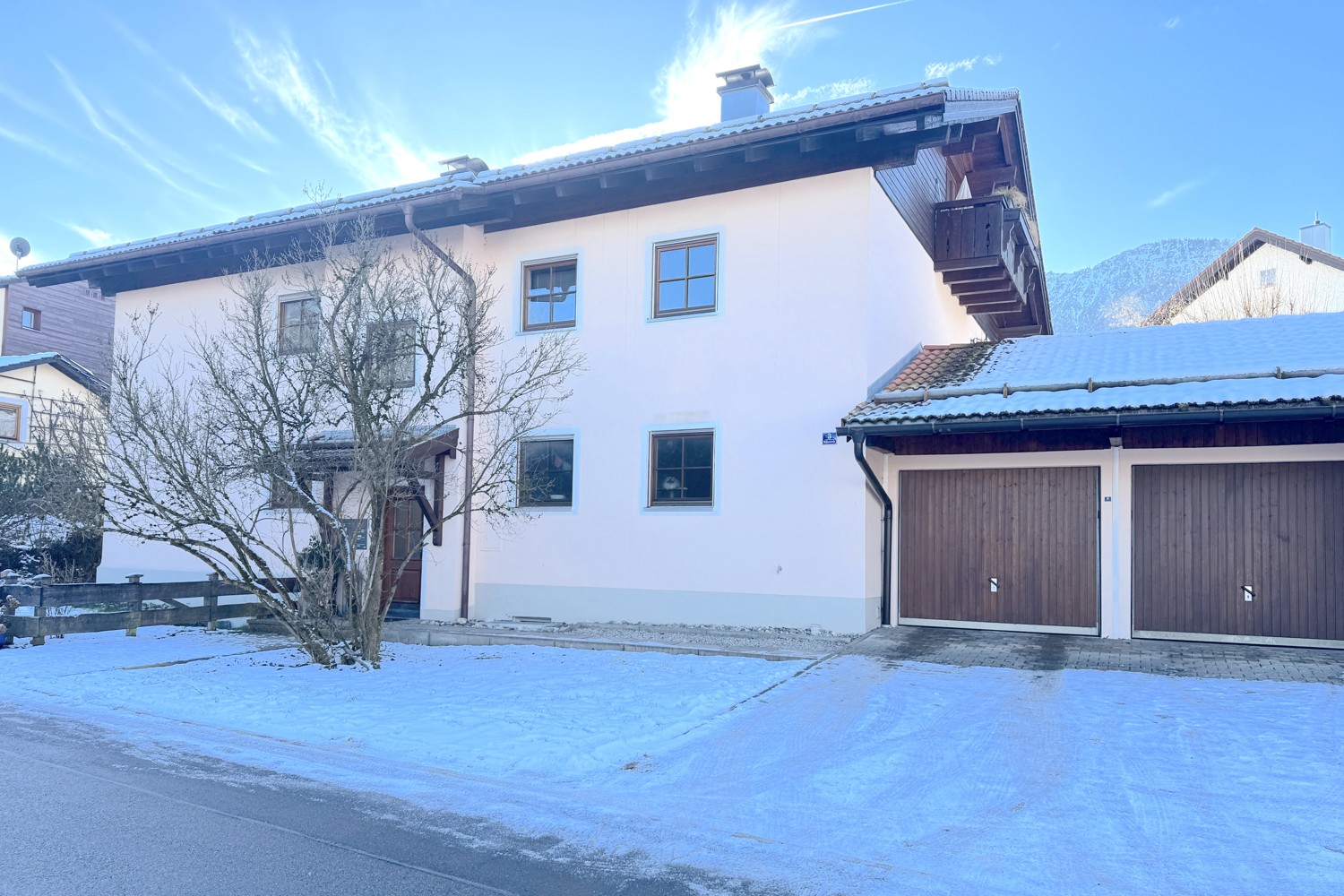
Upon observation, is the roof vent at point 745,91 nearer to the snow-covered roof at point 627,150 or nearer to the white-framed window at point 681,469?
the snow-covered roof at point 627,150

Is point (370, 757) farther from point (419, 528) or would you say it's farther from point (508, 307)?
point (508, 307)

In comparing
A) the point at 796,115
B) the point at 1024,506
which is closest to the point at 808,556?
the point at 1024,506

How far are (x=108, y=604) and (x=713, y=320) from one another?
8.85 m

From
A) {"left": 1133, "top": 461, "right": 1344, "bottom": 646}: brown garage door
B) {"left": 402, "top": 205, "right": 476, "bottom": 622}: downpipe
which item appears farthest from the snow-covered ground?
{"left": 402, "top": 205, "right": 476, "bottom": 622}: downpipe

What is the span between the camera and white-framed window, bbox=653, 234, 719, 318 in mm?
12281

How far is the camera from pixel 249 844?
460 centimetres

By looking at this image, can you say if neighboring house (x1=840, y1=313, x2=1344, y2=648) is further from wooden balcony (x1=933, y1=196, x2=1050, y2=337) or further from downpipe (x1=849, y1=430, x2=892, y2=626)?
wooden balcony (x1=933, y1=196, x2=1050, y2=337)

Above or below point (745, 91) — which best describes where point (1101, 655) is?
below

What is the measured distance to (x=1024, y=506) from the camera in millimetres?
11391

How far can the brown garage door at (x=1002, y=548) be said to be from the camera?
11.1 m

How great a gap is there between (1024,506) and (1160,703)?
13.4 feet

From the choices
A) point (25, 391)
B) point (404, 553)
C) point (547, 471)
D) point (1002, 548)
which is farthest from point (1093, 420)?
point (25, 391)

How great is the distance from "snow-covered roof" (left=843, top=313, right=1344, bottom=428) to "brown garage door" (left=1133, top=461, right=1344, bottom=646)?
110cm

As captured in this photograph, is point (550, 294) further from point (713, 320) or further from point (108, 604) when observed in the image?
point (108, 604)
